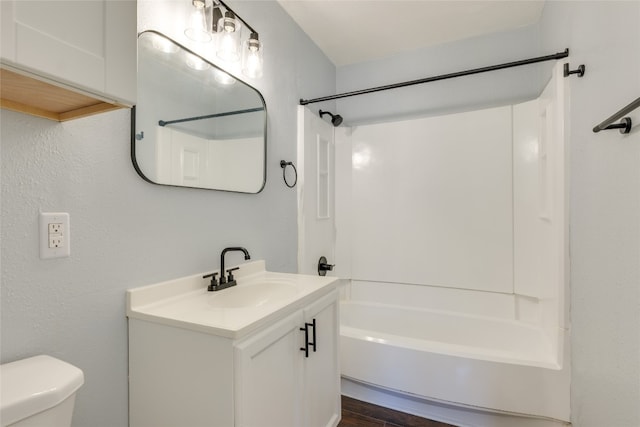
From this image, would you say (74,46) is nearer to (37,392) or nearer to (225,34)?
(37,392)

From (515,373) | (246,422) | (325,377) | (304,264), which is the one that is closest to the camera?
(246,422)

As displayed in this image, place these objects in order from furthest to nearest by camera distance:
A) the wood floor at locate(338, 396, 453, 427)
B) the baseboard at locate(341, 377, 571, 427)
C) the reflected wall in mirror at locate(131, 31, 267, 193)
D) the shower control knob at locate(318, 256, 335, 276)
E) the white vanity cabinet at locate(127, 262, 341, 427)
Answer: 1. the shower control knob at locate(318, 256, 335, 276)
2. the wood floor at locate(338, 396, 453, 427)
3. the baseboard at locate(341, 377, 571, 427)
4. the reflected wall in mirror at locate(131, 31, 267, 193)
5. the white vanity cabinet at locate(127, 262, 341, 427)

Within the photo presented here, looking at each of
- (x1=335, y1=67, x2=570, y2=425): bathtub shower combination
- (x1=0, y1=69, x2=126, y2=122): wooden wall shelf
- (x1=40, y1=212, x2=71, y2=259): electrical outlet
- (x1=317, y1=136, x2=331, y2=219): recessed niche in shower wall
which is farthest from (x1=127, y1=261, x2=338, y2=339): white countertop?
(x1=317, y1=136, x2=331, y2=219): recessed niche in shower wall

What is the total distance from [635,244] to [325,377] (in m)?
1.29

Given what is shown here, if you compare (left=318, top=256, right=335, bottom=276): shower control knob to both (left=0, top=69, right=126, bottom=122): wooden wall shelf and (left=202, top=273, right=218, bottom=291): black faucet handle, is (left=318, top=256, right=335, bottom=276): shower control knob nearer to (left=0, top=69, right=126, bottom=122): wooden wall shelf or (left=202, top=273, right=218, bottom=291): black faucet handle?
(left=202, top=273, right=218, bottom=291): black faucet handle

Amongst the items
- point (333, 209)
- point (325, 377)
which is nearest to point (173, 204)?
point (325, 377)

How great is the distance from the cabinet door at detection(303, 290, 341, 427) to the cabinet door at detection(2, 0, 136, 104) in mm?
1023

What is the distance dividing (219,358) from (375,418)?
137cm

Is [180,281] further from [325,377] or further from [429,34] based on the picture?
[429,34]

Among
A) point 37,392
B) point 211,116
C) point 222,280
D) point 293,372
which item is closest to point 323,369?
point 293,372

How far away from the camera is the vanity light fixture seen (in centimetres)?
133

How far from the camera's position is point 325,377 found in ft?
4.98

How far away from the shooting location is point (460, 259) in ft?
8.27

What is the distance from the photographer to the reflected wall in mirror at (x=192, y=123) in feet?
3.90
